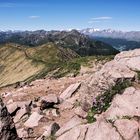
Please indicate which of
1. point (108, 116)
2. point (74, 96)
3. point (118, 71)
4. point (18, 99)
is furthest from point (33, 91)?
point (108, 116)

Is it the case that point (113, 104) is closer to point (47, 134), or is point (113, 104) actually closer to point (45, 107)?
point (47, 134)

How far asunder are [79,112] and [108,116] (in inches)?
239

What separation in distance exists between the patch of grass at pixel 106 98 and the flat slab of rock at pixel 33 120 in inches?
273

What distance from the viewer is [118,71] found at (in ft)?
103

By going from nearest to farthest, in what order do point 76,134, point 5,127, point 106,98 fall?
point 76,134, point 5,127, point 106,98

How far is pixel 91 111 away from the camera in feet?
97.7

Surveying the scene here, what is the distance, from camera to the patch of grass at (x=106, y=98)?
28.9 meters

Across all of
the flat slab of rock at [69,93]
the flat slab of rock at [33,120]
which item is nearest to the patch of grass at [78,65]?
the flat slab of rock at [69,93]

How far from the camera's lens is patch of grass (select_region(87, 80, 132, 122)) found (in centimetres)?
2890

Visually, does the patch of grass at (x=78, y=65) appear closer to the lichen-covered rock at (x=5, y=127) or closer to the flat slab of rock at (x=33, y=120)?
the flat slab of rock at (x=33, y=120)

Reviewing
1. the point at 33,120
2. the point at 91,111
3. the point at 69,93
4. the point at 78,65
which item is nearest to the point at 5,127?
the point at 91,111

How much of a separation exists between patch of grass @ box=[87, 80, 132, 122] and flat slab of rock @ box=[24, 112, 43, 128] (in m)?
6.94

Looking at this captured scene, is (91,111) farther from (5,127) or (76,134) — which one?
(5,127)

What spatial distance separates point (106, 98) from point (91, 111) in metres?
1.71
